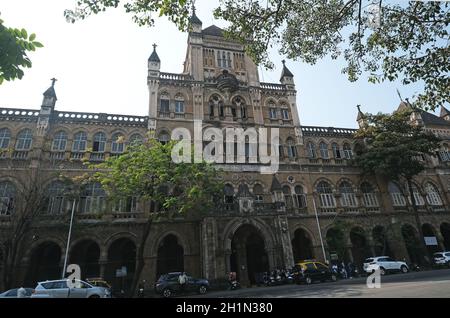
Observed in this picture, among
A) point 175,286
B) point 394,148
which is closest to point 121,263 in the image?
point 175,286

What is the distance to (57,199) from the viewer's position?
20109 millimetres

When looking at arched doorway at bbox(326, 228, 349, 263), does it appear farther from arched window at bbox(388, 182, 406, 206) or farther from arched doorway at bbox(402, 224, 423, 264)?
arched window at bbox(388, 182, 406, 206)

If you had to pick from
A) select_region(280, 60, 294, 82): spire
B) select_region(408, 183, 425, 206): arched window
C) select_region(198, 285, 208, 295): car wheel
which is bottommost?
select_region(198, 285, 208, 295): car wheel

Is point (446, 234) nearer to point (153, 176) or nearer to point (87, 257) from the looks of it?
point (153, 176)

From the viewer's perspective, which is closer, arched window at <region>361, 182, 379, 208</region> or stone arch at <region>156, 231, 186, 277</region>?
stone arch at <region>156, 231, 186, 277</region>

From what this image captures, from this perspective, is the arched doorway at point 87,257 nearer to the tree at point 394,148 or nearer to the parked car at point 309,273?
the parked car at point 309,273

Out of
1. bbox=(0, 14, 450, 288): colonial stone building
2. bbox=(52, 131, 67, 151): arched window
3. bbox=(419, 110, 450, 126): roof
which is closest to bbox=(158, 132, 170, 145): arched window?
bbox=(0, 14, 450, 288): colonial stone building

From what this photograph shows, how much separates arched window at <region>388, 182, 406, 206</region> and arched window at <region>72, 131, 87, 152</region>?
98.5 ft

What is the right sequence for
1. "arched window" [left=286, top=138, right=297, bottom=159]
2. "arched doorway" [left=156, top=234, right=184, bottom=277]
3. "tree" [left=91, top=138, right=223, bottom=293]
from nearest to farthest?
"tree" [left=91, top=138, right=223, bottom=293] → "arched doorway" [left=156, top=234, right=184, bottom=277] → "arched window" [left=286, top=138, right=297, bottom=159]

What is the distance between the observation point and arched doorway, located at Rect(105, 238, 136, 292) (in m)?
19.7

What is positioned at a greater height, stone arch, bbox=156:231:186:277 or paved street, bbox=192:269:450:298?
stone arch, bbox=156:231:186:277

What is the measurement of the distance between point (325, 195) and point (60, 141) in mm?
24445
